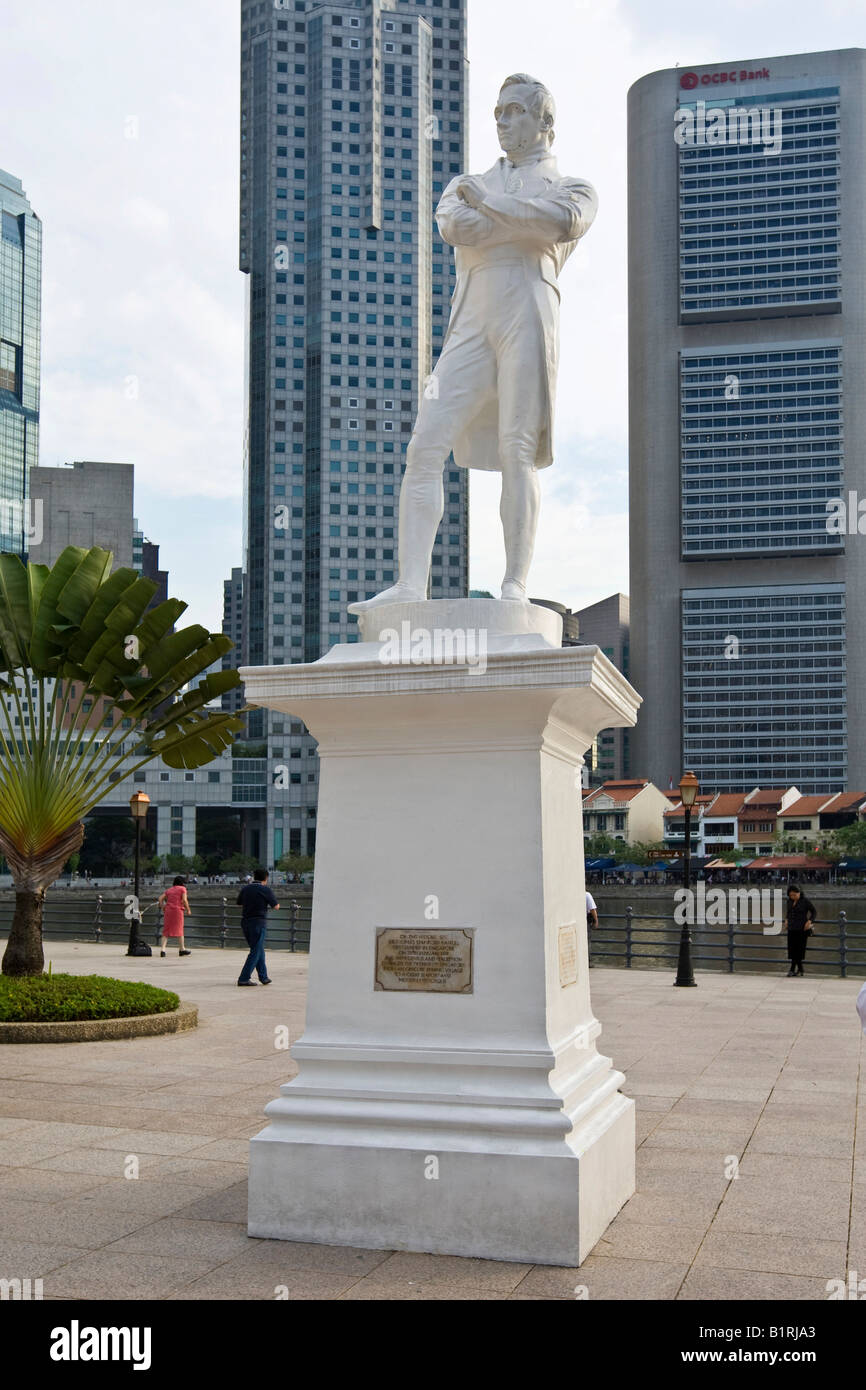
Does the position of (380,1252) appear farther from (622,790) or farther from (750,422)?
(750,422)

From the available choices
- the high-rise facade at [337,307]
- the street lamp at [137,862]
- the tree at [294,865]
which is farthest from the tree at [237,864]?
the street lamp at [137,862]

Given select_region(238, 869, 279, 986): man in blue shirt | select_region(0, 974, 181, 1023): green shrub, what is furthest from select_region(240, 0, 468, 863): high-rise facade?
select_region(0, 974, 181, 1023): green shrub

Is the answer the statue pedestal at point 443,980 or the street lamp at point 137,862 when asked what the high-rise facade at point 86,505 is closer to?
the street lamp at point 137,862

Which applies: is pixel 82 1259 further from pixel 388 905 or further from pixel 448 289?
pixel 448 289

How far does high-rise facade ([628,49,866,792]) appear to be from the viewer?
426 feet

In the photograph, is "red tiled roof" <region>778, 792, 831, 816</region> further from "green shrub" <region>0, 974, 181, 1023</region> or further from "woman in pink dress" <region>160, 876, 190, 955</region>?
"green shrub" <region>0, 974, 181, 1023</region>

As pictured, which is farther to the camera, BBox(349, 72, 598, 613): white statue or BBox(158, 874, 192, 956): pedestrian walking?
BBox(158, 874, 192, 956): pedestrian walking

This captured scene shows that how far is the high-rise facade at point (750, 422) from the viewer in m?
130

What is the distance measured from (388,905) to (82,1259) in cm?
200

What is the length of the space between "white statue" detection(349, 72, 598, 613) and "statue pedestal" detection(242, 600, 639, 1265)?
2.21 feet

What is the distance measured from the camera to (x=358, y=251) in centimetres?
12419

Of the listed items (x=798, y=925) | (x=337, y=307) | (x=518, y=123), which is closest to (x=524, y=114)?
(x=518, y=123)

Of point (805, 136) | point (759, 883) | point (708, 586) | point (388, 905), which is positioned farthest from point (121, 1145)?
point (805, 136)

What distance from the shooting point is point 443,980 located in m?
5.71
